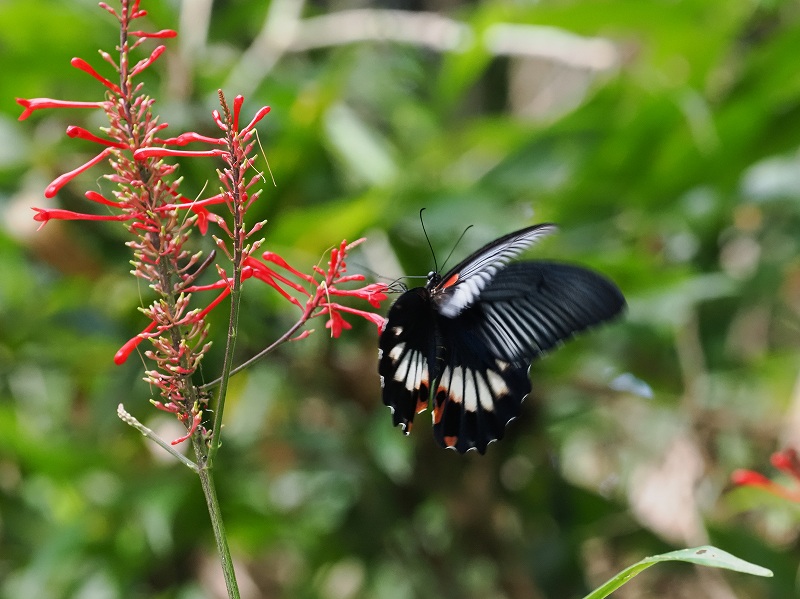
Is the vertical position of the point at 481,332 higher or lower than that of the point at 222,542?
higher

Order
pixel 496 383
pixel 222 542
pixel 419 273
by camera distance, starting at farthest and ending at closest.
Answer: pixel 419 273, pixel 496 383, pixel 222 542

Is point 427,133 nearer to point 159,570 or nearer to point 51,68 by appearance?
point 51,68

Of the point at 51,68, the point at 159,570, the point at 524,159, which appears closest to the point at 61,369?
the point at 159,570

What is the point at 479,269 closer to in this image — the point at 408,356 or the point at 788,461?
the point at 408,356

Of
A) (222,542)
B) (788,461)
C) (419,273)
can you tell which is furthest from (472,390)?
(419,273)

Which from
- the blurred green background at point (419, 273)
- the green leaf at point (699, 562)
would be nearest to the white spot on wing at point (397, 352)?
the green leaf at point (699, 562)

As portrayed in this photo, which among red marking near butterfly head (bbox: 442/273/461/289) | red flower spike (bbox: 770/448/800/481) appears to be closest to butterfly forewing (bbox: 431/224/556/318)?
red marking near butterfly head (bbox: 442/273/461/289)

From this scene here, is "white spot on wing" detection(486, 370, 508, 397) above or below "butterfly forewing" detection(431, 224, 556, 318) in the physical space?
below

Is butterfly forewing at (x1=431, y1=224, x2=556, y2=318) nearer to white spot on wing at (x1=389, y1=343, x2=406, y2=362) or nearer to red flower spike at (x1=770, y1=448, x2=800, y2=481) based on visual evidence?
white spot on wing at (x1=389, y1=343, x2=406, y2=362)
